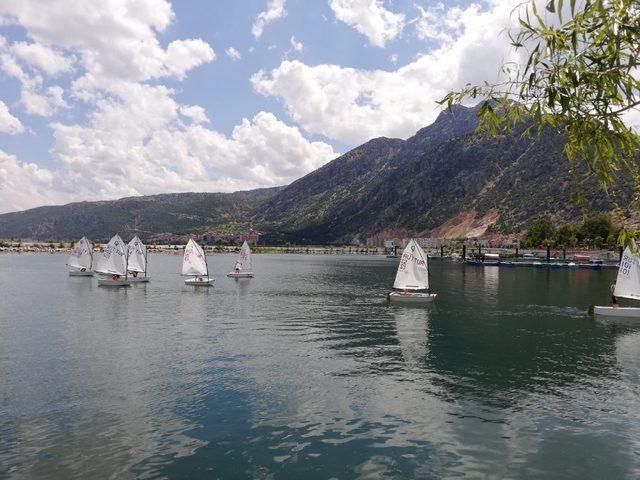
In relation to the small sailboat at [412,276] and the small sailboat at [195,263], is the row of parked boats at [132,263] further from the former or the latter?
the small sailboat at [412,276]

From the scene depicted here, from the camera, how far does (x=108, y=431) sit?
2134 centimetres

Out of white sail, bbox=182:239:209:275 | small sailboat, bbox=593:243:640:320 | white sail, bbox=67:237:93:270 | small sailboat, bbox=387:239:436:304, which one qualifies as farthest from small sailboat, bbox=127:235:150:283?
small sailboat, bbox=593:243:640:320

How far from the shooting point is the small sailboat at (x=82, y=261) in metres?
113

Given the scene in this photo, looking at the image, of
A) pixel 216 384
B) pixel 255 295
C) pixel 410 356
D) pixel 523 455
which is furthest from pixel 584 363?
pixel 255 295

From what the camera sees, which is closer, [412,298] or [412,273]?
[412,298]

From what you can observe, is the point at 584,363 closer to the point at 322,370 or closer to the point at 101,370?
the point at 322,370

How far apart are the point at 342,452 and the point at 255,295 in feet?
197

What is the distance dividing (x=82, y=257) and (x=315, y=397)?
4278 inches

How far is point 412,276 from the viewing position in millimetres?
71000

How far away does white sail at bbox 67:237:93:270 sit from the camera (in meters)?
117

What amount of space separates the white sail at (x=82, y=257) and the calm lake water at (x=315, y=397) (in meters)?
67.0

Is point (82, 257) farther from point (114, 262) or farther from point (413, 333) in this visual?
point (413, 333)

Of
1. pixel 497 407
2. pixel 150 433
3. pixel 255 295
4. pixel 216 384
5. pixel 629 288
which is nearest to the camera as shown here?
pixel 150 433

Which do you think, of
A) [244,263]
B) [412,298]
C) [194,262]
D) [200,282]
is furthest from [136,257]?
[412,298]
